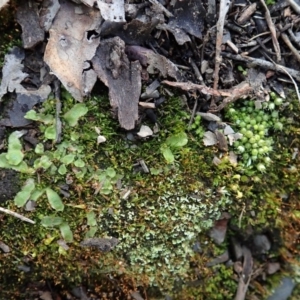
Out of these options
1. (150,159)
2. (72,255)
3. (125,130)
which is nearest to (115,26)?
(125,130)

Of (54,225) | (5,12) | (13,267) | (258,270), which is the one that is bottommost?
(258,270)

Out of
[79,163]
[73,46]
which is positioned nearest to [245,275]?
[79,163]

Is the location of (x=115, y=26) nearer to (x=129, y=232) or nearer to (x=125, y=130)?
(x=125, y=130)

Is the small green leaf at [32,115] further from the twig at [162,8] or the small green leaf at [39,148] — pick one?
the twig at [162,8]

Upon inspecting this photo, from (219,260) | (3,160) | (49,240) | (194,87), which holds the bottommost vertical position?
(219,260)

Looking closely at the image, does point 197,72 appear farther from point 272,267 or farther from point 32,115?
point 272,267

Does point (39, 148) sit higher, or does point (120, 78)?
point (120, 78)
